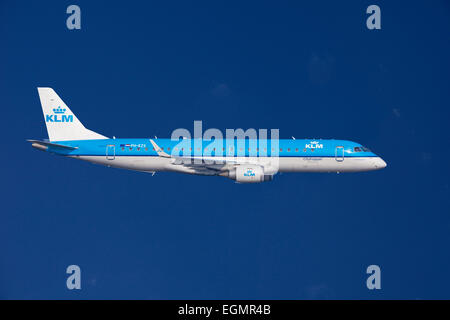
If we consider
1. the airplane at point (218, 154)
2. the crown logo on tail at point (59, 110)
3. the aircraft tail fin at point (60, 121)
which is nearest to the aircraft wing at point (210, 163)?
the airplane at point (218, 154)

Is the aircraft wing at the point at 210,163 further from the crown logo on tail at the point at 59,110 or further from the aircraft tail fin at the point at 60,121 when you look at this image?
the crown logo on tail at the point at 59,110

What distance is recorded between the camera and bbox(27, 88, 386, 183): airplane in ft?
188

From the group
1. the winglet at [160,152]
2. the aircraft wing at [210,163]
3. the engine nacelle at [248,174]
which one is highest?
the winglet at [160,152]

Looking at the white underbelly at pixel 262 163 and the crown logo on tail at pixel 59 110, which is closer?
the white underbelly at pixel 262 163

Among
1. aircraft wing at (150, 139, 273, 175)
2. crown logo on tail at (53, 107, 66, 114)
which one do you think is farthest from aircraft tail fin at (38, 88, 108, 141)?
aircraft wing at (150, 139, 273, 175)

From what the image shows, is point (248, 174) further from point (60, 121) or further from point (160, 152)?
point (60, 121)

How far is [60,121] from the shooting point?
60.7 metres

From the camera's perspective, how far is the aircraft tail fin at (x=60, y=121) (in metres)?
60.2

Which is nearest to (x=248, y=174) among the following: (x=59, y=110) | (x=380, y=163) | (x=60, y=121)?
(x=380, y=163)

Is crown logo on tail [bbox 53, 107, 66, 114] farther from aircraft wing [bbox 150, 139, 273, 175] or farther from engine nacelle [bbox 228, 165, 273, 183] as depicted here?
engine nacelle [bbox 228, 165, 273, 183]

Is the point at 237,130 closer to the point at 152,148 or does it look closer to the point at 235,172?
the point at 235,172

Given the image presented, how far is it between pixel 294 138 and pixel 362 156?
7.36 meters

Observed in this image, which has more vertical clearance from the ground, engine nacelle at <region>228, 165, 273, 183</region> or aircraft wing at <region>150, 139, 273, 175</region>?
aircraft wing at <region>150, 139, 273, 175</region>

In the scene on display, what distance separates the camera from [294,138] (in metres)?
59.4
